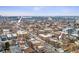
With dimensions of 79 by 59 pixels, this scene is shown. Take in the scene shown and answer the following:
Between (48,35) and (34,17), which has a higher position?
(34,17)

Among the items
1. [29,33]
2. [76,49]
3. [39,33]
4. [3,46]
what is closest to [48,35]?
[39,33]

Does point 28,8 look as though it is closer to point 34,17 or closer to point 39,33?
point 34,17

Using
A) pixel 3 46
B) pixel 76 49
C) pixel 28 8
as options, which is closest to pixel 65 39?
pixel 76 49
